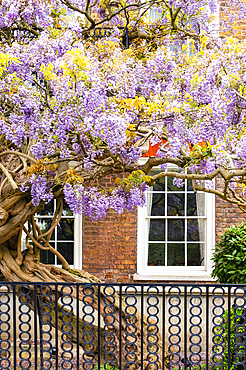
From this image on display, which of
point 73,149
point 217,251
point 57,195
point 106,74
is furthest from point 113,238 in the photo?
point 106,74

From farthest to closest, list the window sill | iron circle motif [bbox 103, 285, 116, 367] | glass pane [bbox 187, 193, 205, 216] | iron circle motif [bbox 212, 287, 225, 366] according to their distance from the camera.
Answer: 1. glass pane [bbox 187, 193, 205, 216]
2. the window sill
3. iron circle motif [bbox 103, 285, 116, 367]
4. iron circle motif [bbox 212, 287, 225, 366]

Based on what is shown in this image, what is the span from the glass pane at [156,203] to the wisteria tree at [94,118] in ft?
8.36

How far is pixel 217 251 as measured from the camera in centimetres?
545

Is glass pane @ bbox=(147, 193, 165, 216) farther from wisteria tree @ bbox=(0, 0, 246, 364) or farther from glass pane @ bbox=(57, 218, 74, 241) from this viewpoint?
wisteria tree @ bbox=(0, 0, 246, 364)

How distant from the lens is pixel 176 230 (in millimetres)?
7367

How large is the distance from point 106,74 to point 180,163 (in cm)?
128

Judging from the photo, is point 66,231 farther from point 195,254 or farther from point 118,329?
point 118,329

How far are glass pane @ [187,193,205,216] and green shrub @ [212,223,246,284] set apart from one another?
1.91 metres

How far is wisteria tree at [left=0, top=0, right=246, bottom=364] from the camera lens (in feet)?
11.9

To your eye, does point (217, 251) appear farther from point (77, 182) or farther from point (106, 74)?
point (106, 74)

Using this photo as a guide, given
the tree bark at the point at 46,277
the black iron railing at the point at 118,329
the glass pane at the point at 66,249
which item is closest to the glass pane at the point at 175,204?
the black iron railing at the point at 118,329

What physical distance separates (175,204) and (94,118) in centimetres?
417

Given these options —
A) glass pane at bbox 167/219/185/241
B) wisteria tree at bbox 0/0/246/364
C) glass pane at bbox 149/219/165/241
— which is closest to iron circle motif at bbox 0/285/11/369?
wisteria tree at bbox 0/0/246/364

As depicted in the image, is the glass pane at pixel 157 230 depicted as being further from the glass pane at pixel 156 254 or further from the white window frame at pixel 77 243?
the white window frame at pixel 77 243
